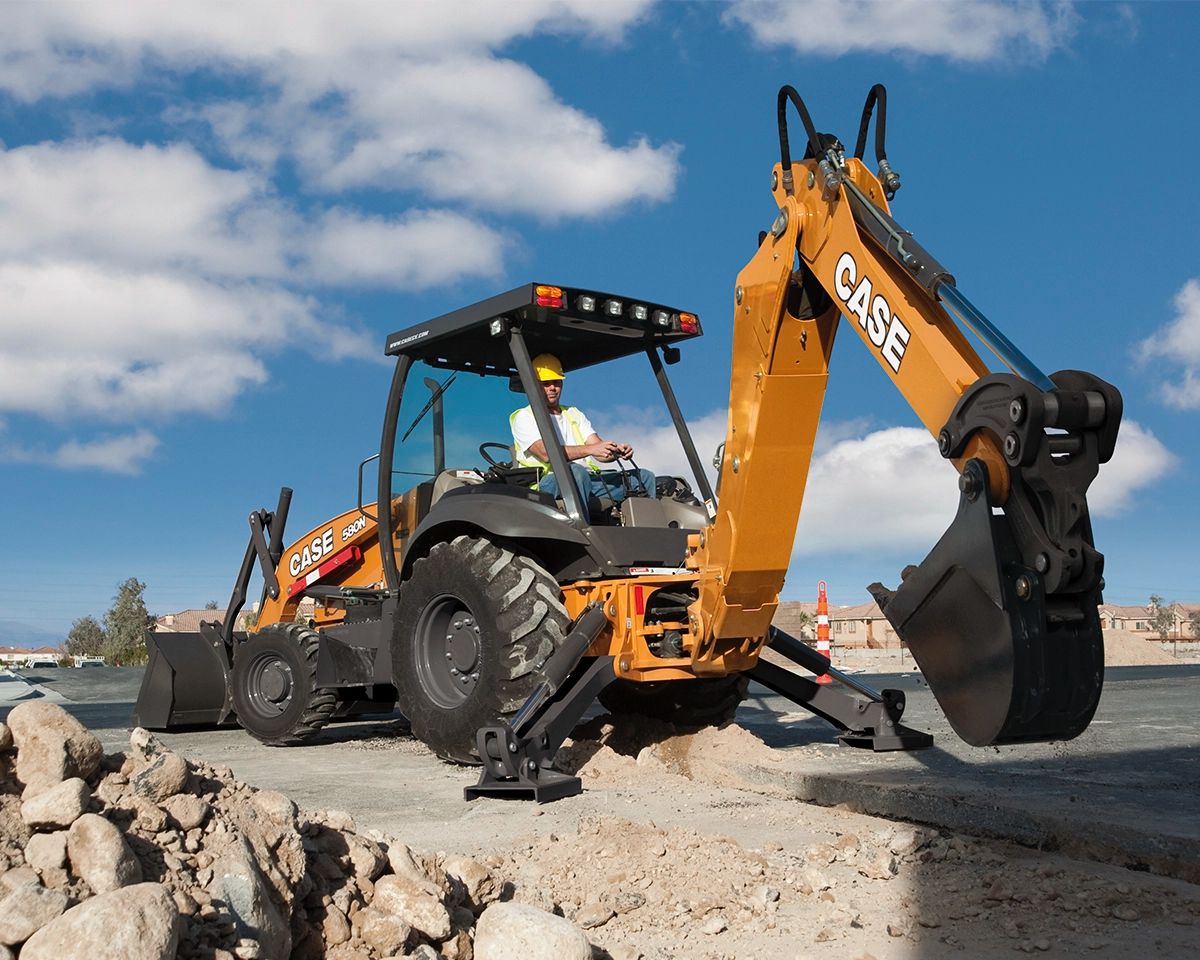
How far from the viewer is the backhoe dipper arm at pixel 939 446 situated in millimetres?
3322

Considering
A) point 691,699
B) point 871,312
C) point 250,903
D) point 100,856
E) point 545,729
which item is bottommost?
point 250,903

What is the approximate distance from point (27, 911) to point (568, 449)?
421cm

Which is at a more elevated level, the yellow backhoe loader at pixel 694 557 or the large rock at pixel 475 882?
the yellow backhoe loader at pixel 694 557

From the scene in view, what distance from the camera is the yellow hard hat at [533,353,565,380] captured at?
6.71m

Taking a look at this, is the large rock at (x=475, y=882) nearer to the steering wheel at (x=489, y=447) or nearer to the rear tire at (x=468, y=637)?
the rear tire at (x=468, y=637)

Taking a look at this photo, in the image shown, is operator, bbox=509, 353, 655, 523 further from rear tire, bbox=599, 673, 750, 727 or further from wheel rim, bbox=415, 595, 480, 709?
rear tire, bbox=599, 673, 750, 727

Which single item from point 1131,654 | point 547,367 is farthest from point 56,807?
point 1131,654

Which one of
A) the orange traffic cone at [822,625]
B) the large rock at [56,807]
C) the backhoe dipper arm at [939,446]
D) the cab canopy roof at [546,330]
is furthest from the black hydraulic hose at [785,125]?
the orange traffic cone at [822,625]

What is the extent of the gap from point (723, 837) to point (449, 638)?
2702mm

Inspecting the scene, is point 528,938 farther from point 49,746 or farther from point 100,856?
point 49,746

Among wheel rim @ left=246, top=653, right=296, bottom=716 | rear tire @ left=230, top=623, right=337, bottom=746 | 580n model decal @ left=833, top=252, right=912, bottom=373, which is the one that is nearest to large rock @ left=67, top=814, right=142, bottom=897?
580n model decal @ left=833, top=252, right=912, bottom=373

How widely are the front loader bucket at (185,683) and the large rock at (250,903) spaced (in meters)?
6.21

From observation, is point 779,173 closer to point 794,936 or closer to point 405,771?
point 794,936

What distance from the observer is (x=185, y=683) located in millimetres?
8891
